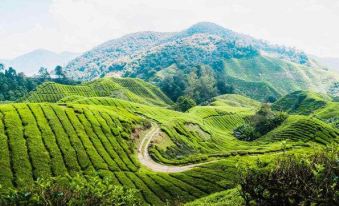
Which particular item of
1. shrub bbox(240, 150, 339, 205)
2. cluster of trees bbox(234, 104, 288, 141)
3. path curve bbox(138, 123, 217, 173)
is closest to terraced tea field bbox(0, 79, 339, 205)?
path curve bbox(138, 123, 217, 173)

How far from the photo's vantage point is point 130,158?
80438mm

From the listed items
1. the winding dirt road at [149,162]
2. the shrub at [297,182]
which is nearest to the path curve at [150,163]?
the winding dirt road at [149,162]

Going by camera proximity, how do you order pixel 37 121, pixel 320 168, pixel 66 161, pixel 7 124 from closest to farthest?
pixel 320 168 → pixel 66 161 → pixel 7 124 → pixel 37 121

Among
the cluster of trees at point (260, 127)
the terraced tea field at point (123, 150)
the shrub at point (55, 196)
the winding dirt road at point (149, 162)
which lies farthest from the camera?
the cluster of trees at point (260, 127)

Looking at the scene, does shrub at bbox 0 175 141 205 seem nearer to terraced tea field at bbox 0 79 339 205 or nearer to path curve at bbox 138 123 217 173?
terraced tea field at bbox 0 79 339 205

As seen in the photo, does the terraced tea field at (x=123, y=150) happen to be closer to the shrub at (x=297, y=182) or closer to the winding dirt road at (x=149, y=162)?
the winding dirt road at (x=149, y=162)

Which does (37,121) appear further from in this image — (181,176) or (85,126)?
(181,176)

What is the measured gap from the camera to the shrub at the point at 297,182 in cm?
1928

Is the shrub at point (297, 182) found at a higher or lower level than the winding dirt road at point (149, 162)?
higher

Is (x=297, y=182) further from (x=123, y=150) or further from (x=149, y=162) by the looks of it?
(x=123, y=150)

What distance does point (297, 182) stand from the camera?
67.9ft

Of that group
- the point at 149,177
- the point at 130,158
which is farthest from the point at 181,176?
the point at 130,158

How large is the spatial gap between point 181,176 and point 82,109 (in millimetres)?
36746

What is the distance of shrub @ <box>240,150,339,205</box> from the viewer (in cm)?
1928
